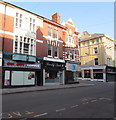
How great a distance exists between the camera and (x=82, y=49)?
44.9 meters

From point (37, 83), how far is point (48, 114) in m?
15.0

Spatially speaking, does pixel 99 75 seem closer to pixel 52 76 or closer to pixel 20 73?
pixel 52 76

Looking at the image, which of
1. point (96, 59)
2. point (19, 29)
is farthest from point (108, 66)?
point (19, 29)

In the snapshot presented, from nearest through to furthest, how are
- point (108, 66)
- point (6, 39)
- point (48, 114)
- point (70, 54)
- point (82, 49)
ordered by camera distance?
point (48, 114)
point (6, 39)
point (70, 54)
point (108, 66)
point (82, 49)

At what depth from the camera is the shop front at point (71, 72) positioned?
984 inches

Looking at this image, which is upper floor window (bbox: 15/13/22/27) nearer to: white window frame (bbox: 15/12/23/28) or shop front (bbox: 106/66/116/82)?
white window frame (bbox: 15/12/23/28)

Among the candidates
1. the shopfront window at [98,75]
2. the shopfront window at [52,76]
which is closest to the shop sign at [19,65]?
the shopfront window at [52,76]

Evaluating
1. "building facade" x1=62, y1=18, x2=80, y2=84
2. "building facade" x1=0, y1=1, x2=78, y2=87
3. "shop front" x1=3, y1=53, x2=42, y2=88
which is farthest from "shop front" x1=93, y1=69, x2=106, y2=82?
"shop front" x1=3, y1=53, x2=42, y2=88

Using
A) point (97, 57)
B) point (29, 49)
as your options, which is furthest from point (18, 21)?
point (97, 57)

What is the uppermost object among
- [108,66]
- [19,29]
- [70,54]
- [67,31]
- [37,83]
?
[67,31]

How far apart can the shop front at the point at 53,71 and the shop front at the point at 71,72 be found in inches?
48.2

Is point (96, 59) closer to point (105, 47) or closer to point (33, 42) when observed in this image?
point (105, 47)

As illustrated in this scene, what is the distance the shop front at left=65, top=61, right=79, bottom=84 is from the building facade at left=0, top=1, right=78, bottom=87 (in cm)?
104

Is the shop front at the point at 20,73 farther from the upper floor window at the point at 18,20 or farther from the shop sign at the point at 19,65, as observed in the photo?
the upper floor window at the point at 18,20
